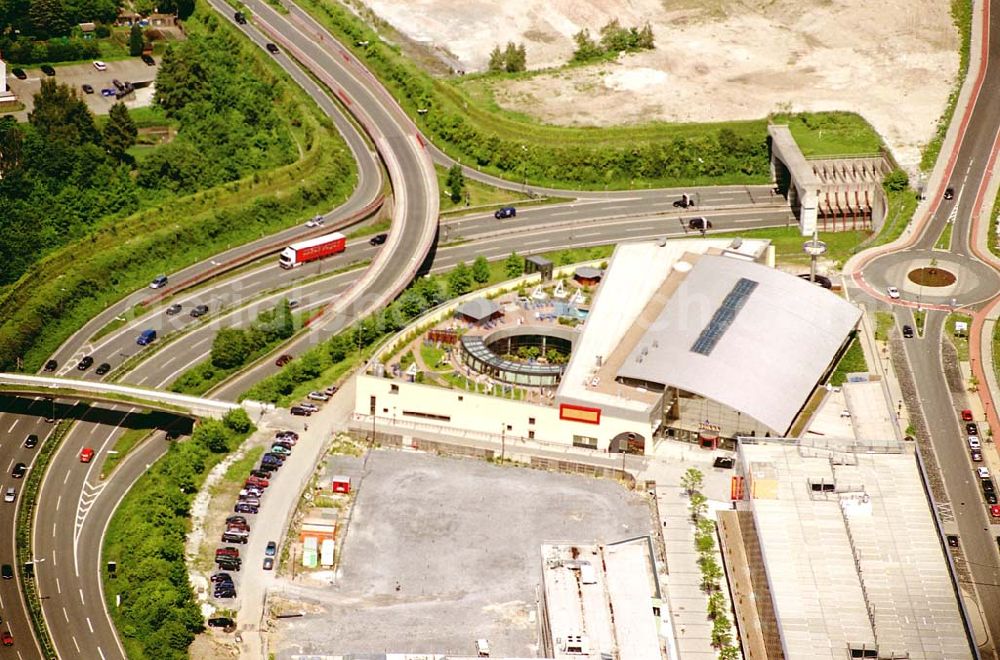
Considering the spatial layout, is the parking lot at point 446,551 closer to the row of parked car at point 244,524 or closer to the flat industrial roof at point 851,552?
the row of parked car at point 244,524

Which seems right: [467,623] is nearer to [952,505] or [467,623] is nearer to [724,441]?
[724,441]

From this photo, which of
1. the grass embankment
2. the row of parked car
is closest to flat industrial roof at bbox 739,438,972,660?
the row of parked car

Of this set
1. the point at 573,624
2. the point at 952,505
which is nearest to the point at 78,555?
the point at 573,624

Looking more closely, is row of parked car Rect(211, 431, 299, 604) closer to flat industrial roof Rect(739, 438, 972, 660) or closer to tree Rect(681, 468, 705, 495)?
tree Rect(681, 468, 705, 495)

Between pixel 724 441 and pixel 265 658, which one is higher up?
pixel 724 441

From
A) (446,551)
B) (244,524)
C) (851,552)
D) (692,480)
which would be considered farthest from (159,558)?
(851,552)

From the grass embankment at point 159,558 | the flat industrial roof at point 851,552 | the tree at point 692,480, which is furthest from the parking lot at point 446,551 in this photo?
the flat industrial roof at point 851,552
